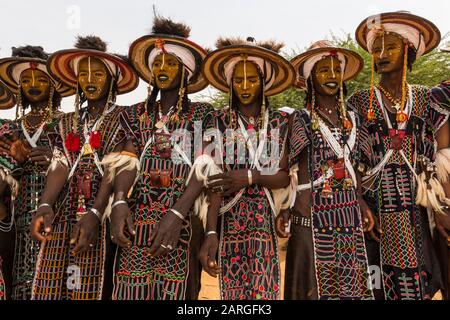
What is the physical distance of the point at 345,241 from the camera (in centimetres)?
430

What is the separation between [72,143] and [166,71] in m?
1.14

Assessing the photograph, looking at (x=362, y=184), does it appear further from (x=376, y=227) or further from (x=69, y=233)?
(x=69, y=233)

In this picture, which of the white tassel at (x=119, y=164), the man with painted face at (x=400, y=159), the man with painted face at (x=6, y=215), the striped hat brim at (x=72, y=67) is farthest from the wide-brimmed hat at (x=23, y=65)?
the man with painted face at (x=400, y=159)

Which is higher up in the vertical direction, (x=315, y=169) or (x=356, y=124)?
(x=356, y=124)

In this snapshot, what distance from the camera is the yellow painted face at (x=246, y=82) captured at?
441cm

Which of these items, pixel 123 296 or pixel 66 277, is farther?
pixel 66 277

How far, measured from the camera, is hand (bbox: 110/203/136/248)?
389cm

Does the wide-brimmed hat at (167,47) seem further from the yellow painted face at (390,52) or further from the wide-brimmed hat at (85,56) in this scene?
the yellow painted face at (390,52)

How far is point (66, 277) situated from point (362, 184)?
2.92 metres

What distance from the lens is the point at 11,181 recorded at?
4.87 m

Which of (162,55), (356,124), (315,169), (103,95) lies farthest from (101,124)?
(356,124)

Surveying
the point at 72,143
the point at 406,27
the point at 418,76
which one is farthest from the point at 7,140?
the point at 418,76

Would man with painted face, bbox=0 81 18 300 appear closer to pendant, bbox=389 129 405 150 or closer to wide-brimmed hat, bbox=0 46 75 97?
wide-brimmed hat, bbox=0 46 75 97

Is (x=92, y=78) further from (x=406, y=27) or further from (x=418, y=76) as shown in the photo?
(x=418, y=76)
